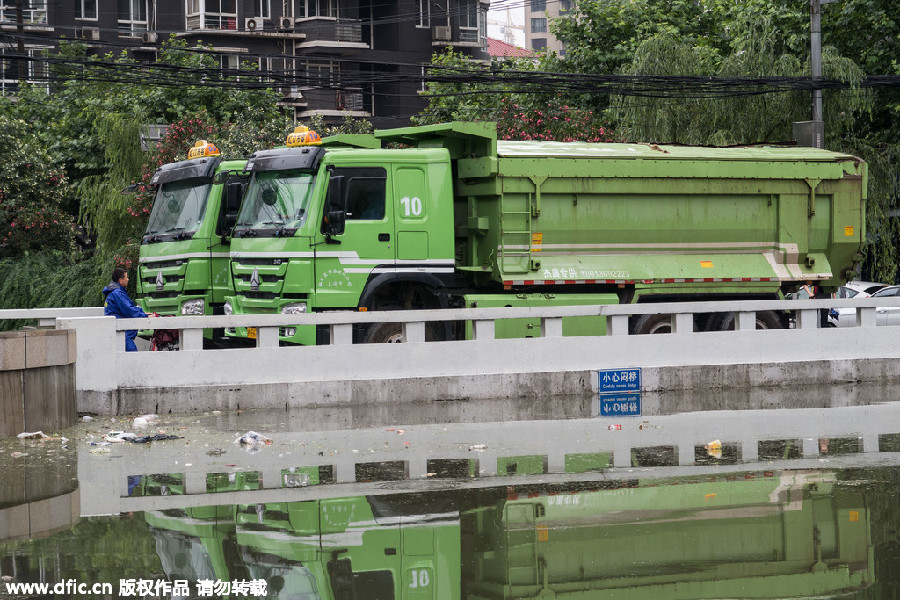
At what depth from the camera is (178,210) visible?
60.7ft

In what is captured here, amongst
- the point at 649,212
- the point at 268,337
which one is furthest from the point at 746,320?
the point at 268,337

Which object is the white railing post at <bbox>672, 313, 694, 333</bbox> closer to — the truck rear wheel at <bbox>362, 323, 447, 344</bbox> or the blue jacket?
the truck rear wheel at <bbox>362, 323, 447, 344</bbox>

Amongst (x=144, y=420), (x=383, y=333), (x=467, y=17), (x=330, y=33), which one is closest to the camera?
(x=144, y=420)

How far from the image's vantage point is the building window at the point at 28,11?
5003 cm

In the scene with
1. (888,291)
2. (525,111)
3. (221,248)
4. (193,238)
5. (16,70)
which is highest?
(16,70)

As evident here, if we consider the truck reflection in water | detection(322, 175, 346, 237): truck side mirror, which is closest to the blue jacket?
detection(322, 175, 346, 237): truck side mirror

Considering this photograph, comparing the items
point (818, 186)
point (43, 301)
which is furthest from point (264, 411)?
point (43, 301)

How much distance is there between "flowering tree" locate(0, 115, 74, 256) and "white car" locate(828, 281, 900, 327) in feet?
62.5

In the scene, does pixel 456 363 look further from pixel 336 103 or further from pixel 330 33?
pixel 336 103

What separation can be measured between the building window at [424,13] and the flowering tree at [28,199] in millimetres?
29559

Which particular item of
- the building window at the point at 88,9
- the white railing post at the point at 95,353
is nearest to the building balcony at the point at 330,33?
the building window at the point at 88,9

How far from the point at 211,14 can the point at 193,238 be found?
3890cm

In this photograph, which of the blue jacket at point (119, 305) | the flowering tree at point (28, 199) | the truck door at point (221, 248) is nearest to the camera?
the blue jacket at point (119, 305)

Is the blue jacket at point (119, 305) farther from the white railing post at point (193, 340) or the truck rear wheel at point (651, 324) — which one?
the truck rear wheel at point (651, 324)
